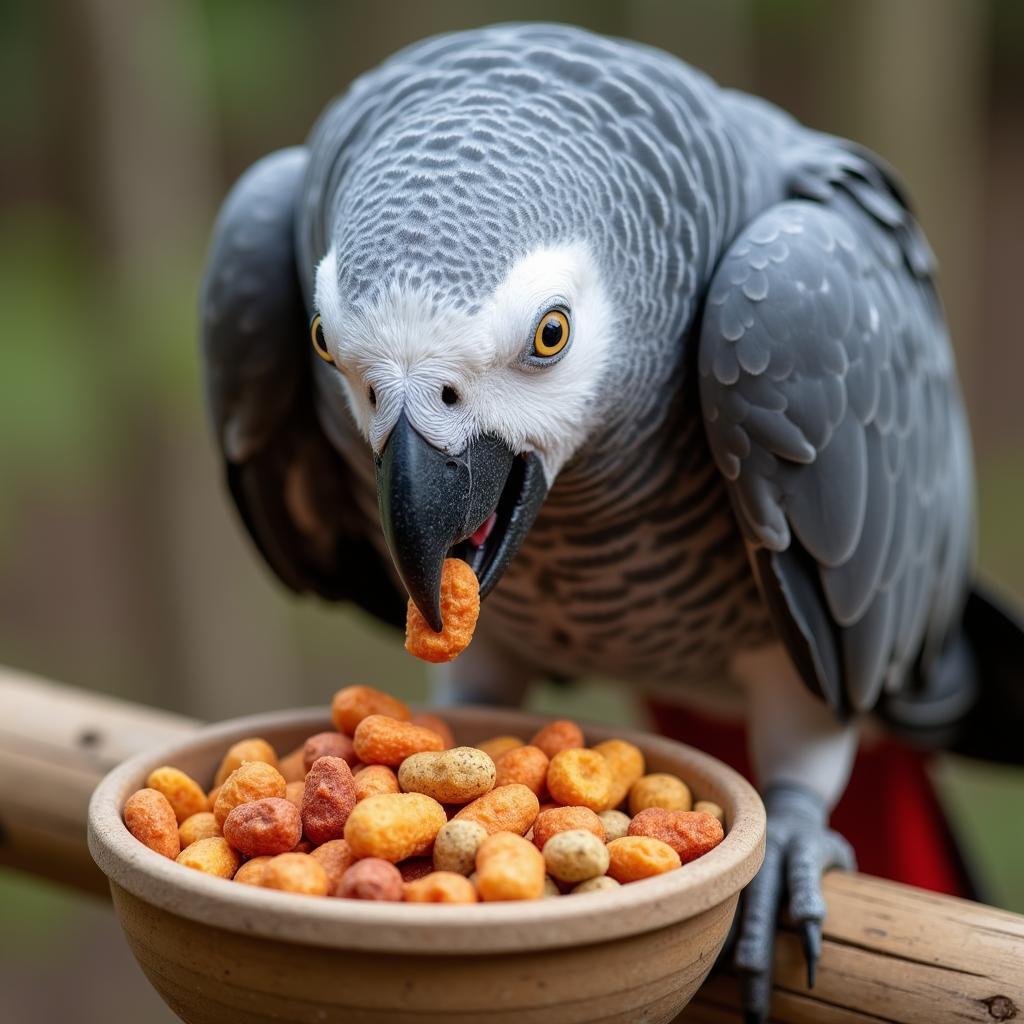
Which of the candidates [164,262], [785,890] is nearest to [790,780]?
[785,890]

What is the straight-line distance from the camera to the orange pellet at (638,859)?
2.40 feet

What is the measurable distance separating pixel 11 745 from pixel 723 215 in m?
0.96

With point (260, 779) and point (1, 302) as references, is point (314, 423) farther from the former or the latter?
point (1, 302)

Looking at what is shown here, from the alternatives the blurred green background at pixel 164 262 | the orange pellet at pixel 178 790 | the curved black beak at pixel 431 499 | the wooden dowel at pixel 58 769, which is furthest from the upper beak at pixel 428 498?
the blurred green background at pixel 164 262

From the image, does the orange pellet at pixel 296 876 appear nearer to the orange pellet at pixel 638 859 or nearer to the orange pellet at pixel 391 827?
the orange pellet at pixel 391 827

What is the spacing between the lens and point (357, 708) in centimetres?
92

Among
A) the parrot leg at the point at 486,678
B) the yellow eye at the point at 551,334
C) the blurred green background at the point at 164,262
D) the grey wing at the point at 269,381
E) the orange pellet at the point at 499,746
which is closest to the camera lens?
the yellow eye at the point at 551,334

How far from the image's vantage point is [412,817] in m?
0.75

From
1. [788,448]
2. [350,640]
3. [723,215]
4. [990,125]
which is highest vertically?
[723,215]

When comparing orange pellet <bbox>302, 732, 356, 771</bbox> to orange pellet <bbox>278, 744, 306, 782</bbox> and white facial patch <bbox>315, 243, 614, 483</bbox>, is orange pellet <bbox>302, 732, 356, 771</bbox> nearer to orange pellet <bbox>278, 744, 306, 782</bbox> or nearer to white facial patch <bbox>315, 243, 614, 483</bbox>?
orange pellet <bbox>278, 744, 306, 782</bbox>

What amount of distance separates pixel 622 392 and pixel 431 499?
0.85 ft

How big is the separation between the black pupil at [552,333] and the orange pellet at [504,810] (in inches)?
12.6

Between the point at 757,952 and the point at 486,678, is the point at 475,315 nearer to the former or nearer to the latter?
the point at 757,952

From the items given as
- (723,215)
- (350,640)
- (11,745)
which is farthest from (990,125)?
(11,745)
